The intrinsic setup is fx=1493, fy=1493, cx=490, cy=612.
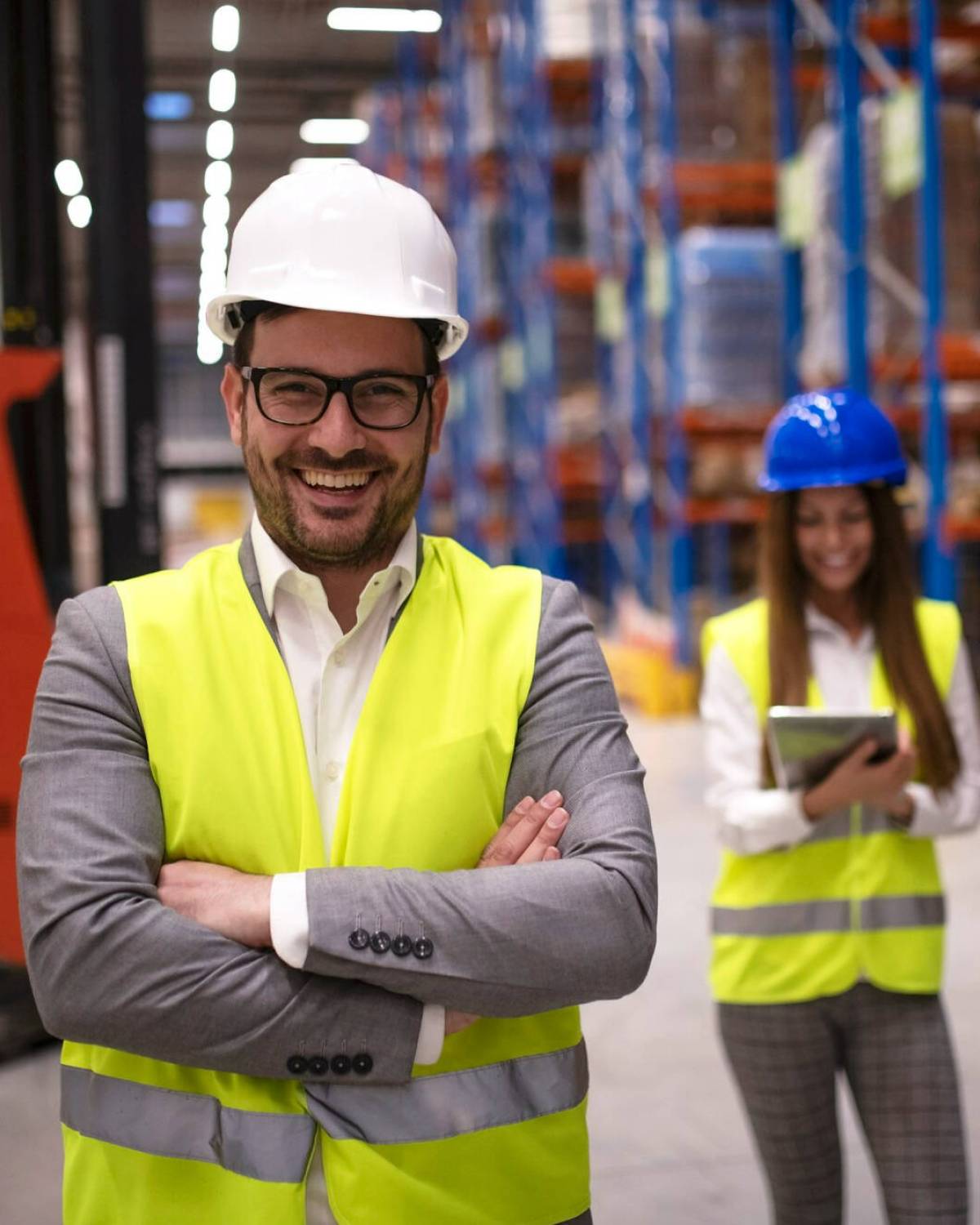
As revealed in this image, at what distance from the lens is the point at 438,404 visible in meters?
1.93

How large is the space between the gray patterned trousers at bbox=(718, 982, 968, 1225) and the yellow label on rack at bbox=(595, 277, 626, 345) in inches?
356

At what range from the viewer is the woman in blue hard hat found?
257 cm

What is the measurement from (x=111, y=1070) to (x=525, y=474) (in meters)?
12.0

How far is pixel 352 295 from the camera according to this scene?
177 centimetres

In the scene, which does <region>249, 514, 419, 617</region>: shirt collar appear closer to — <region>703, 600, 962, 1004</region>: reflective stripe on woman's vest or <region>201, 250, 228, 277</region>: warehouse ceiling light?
<region>201, 250, 228, 277</region>: warehouse ceiling light

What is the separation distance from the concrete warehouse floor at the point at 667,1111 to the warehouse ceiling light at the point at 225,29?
1164 cm

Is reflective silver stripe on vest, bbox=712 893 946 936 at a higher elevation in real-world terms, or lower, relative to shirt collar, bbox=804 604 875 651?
lower

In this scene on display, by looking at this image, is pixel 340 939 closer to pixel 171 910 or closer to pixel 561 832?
pixel 171 910

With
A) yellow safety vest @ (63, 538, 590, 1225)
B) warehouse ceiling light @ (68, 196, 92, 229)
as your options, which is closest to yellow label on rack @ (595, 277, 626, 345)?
warehouse ceiling light @ (68, 196, 92, 229)

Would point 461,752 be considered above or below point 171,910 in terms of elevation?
above

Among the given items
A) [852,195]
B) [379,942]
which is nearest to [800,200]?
[852,195]

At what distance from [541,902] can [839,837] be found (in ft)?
4.02

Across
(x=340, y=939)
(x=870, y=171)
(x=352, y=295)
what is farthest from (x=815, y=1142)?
(x=870, y=171)

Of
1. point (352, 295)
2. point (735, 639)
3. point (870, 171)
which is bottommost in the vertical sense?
point (735, 639)
